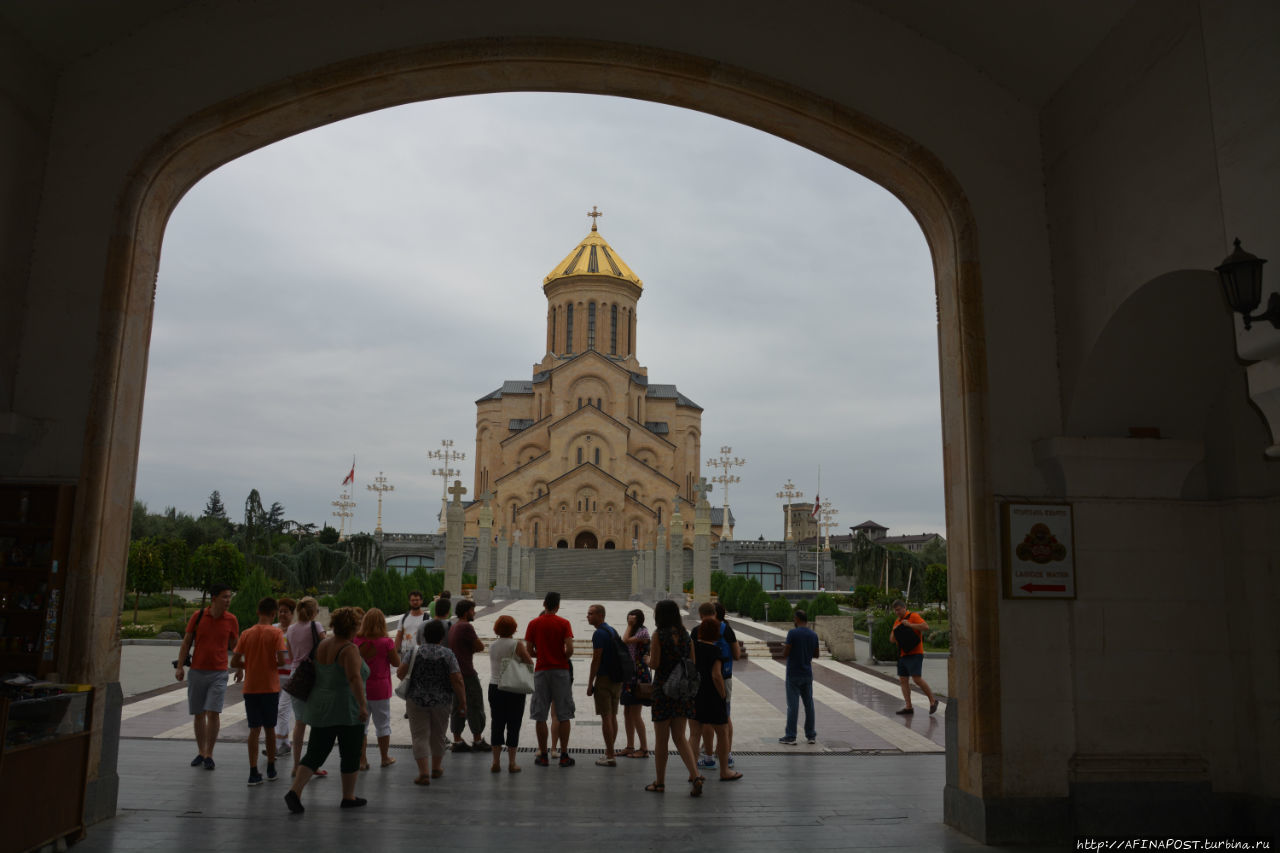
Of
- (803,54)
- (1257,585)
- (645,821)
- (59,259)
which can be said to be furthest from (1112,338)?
(59,259)

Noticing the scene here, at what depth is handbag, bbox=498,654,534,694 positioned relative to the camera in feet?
23.0

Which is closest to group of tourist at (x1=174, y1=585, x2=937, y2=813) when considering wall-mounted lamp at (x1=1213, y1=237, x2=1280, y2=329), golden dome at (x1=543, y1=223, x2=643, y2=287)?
wall-mounted lamp at (x1=1213, y1=237, x2=1280, y2=329)

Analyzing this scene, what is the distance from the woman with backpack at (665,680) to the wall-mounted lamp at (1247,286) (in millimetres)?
3972

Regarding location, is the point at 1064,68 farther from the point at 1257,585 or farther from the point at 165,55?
the point at 165,55

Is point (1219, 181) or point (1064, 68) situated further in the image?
point (1064, 68)

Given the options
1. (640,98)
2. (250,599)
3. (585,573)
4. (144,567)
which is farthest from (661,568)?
(640,98)

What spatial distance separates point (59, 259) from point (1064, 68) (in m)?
6.73

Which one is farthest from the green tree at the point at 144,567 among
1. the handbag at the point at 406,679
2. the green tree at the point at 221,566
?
the handbag at the point at 406,679

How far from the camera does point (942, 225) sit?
6.23 m

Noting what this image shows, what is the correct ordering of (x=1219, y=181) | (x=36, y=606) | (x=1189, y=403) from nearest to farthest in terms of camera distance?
(x=1219, y=181) < (x=36, y=606) < (x=1189, y=403)

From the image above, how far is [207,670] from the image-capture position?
22.5 ft

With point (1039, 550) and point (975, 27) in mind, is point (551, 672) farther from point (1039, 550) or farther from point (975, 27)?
point (975, 27)

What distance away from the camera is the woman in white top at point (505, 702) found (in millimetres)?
6973

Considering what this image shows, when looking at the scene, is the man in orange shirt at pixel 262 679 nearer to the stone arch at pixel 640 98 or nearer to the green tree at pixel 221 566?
the stone arch at pixel 640 98
